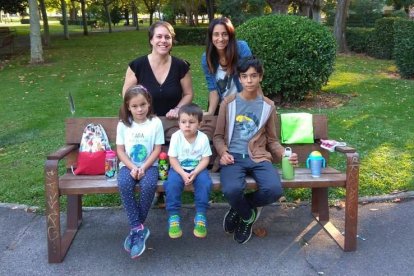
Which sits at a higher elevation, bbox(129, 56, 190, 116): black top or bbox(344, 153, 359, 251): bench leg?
bbox(129, 56, 190, 116): black top

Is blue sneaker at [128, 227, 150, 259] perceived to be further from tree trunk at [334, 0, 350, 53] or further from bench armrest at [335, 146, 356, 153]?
tree trunk at [334, 0, 350, 53]

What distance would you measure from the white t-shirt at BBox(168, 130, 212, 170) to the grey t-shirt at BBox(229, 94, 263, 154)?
308 mm

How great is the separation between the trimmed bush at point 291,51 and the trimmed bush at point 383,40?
981 cm

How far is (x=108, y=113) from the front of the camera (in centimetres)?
858

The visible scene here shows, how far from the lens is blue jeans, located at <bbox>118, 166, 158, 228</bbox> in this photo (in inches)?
138

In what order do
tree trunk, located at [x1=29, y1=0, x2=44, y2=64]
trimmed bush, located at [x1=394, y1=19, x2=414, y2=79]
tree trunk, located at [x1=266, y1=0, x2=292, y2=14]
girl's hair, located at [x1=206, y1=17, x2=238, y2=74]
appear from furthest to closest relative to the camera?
tree trunk, located at [x1=266, y1=0, x2=292, y2=14] → tree trunk, located at [x1=29, y1=0, x2=44, y2=64] → trimmed bush, located at [x1=394, y1=19, x2=414, y2=79] → girl's hair, located at [x1=206, y1=17, x2=238, y2=74]

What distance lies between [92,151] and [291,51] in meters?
5.30

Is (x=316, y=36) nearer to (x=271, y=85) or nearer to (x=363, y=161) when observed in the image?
(x=271, y=85)

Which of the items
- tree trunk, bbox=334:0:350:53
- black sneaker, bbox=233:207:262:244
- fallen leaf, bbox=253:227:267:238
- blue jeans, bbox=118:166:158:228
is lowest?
fallen leaf, bbox=253:227:267:238

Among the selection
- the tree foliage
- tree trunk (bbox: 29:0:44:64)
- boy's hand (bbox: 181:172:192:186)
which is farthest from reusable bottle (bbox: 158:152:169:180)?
the tree foliage

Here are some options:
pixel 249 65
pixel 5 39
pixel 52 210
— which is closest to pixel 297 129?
pixel 249 65

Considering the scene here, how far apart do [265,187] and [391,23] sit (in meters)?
15.9

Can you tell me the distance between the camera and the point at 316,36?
8445 millimetres

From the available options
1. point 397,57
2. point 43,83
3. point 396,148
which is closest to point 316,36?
point 396,148
